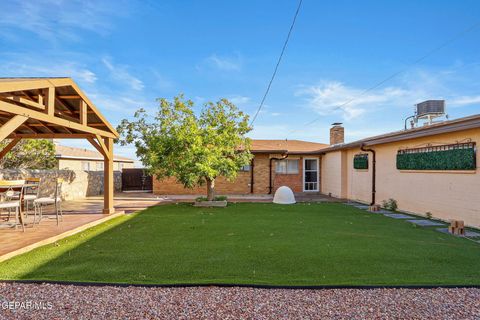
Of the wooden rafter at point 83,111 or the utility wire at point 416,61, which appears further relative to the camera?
the utility wire at point 416,61

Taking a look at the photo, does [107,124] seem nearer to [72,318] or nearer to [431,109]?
[72,318]

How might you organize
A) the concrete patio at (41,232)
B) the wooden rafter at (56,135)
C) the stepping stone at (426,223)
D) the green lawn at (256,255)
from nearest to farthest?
the green lawn at (256,255) < the concrete patio at (41,232) < the stepping stone at (426,223) < the wooden rafter at (56,135)

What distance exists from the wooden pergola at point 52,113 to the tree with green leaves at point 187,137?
144cm

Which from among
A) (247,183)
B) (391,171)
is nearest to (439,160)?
(391,171)

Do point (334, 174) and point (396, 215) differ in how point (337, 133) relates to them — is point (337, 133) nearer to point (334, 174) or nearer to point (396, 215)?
point (334, 174)

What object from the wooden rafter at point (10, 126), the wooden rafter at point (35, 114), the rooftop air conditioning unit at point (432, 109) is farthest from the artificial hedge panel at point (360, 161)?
the wooden rafter at point (10, 126)

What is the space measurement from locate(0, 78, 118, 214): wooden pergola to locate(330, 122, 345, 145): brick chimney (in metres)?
13.4

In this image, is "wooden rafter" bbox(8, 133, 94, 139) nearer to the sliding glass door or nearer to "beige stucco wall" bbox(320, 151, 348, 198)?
"beige stucco wall" bbox(320, 151, 348, 198)

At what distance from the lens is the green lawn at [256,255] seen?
4.04m

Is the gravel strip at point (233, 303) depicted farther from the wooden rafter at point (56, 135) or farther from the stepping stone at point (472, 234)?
the wooden rafter at point (56, 135)

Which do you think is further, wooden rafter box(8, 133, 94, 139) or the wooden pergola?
wooden rafter box(8, 133, 94, 139)

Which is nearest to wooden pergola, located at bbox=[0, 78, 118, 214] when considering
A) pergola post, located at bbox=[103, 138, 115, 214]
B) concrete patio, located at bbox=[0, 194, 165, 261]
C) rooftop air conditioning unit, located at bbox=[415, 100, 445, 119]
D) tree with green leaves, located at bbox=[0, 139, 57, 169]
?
pergola post, located at bbox=[103, 138, 115, 214]

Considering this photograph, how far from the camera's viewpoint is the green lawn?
159 inches

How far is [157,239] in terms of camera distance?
6328 mm
